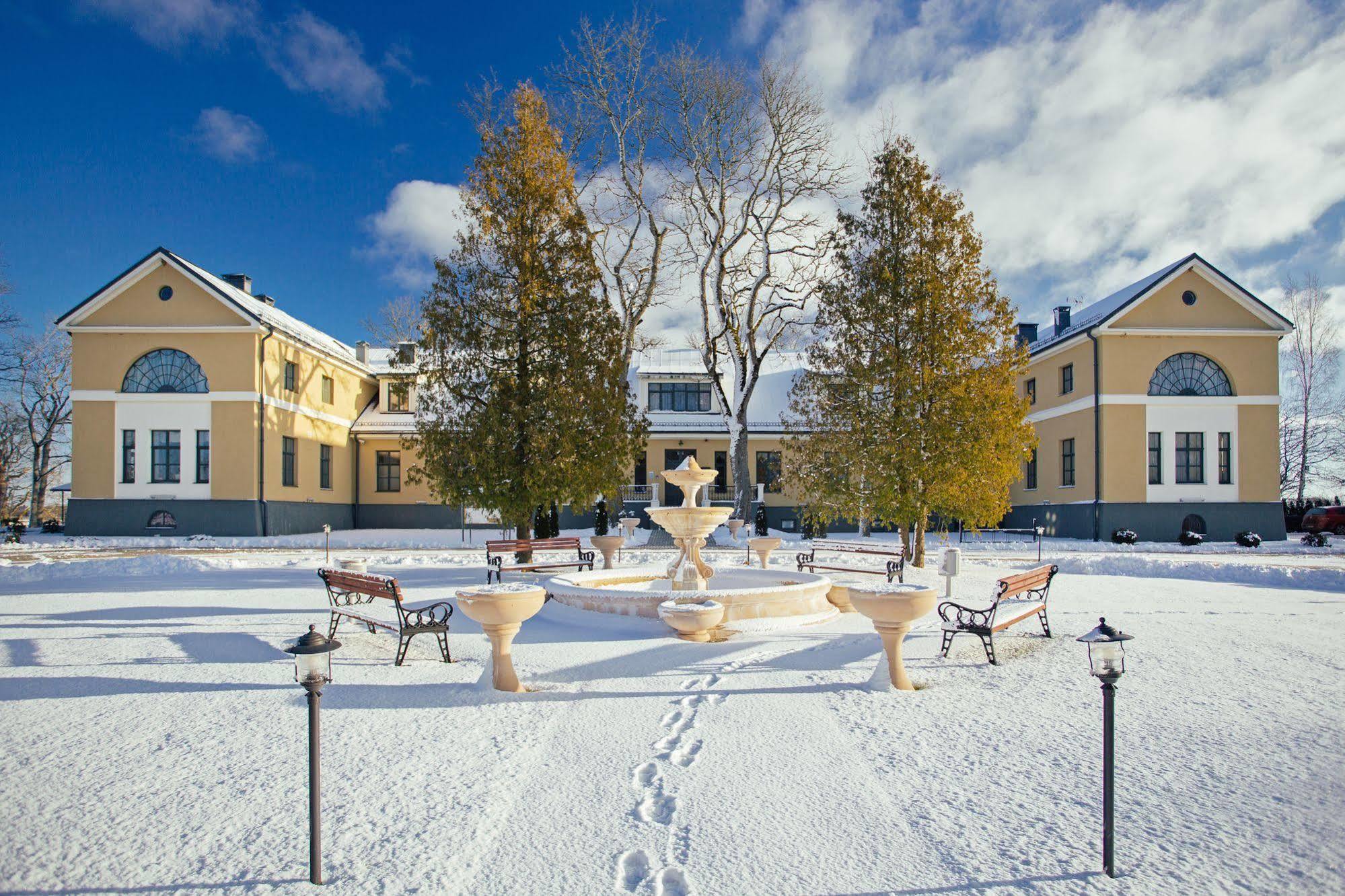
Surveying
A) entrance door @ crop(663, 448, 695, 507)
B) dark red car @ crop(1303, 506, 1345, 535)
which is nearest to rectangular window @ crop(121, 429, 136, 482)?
entrance door @ crop(663, 448, 695, 507)

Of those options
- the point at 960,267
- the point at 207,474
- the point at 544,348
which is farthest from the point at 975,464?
the point at 207,474

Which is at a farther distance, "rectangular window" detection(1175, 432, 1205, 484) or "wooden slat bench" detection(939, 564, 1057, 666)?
"rectangular window" detection(1175, 432, 1205, 484)

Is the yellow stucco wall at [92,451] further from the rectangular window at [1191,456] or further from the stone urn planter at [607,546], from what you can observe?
A: the rectangular window at [1191,456]

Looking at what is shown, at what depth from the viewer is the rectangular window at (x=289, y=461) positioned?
28.9m

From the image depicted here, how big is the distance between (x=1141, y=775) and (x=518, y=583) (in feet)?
15.1

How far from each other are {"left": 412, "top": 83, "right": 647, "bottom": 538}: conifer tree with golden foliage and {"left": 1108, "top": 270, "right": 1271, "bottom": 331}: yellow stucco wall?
20.4m

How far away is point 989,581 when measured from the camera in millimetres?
14414

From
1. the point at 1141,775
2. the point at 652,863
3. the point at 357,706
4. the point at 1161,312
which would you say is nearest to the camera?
the point at 652,863

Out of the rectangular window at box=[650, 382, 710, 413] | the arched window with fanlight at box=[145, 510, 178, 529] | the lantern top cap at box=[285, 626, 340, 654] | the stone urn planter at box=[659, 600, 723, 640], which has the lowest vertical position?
the arched window with fanlight at box=[145, 510, 178, 529]

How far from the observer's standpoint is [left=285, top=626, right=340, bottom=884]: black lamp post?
332cm

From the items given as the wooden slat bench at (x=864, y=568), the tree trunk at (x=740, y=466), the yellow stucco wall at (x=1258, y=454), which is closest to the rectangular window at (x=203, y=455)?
the tree trunk at (x=740, y=466)

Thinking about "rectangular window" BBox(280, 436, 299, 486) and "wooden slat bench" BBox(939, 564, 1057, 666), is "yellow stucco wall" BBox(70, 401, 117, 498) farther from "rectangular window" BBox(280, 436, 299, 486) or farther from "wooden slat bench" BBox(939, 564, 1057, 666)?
"wooden slat bench" BBox(939, 564, 1057, 666)

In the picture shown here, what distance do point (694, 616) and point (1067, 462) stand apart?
2580 cm

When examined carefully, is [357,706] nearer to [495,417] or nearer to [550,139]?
[495,417]
